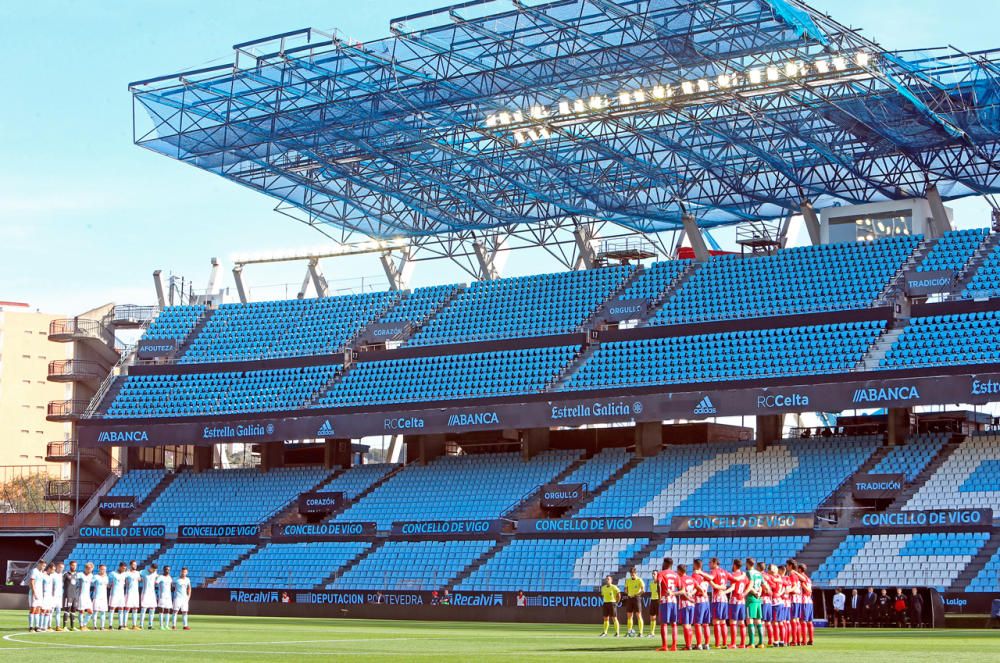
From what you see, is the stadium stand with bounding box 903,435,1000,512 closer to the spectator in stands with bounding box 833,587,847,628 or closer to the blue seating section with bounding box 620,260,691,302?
the spectator in stands with bounding box 833,587,847,628

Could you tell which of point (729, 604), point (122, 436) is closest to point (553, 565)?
point (729, 604)

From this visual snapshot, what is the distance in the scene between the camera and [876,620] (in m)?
39.5

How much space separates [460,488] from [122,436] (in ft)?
50.9

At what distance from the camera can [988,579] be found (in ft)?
129

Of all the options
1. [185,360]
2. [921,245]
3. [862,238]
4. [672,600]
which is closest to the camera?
[672,600]

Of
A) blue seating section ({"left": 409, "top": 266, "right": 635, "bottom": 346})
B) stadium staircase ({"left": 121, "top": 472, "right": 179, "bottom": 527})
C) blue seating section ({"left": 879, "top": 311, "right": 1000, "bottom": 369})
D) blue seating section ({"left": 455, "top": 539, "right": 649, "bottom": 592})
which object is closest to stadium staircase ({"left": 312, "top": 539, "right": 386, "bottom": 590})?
blue seating section ({"left": 455, "top": 539, "right": 649, "bottom": 592})

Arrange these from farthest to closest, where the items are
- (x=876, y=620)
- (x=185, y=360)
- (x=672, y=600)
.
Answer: (x=185, y=360) < (x=876, y=620) < (x=672, y=600)

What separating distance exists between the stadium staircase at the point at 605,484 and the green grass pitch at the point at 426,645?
43.5ft

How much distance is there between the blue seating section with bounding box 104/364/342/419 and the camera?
59.2m

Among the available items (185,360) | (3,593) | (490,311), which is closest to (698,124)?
(490,311)

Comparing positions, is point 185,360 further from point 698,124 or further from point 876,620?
point 876,620

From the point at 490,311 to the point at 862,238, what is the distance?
15.5 m

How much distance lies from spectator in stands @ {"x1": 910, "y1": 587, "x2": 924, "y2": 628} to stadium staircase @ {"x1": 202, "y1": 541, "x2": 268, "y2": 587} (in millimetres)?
25113

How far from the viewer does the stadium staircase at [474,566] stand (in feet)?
157
